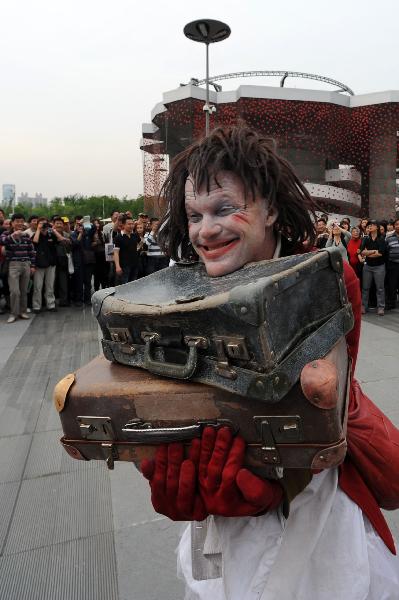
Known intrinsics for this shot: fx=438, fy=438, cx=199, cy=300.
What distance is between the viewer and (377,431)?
1.08 metres

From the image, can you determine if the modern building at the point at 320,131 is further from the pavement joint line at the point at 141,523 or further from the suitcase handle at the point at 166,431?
the suitcase handle at the point at 166,431

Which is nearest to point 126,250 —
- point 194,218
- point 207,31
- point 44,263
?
point 44,263

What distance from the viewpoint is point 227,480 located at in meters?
0.88

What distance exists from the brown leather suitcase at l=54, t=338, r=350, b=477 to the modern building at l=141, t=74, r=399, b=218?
17.5 meters

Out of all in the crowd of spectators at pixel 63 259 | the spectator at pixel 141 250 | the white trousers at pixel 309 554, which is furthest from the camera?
the spectator at pixel 141 250

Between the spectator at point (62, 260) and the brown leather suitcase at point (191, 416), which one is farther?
the spectator at point (62, 260)

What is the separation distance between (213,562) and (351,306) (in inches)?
30.8

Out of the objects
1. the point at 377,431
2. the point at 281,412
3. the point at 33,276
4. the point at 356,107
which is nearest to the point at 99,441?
the point at 281,412

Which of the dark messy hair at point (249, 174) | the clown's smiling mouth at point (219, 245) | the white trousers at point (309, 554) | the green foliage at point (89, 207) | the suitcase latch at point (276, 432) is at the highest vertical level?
the green foliage at point (89, 207)

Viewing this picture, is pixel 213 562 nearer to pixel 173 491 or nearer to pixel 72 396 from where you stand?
pixel 173 491

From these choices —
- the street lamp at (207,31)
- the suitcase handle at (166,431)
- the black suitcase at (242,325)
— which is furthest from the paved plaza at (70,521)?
the street lamp at (207,31)

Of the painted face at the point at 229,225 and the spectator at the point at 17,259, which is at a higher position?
the painted face at the point at 229,225

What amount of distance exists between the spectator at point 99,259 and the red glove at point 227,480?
753cm

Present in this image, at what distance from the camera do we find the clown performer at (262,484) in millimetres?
930
